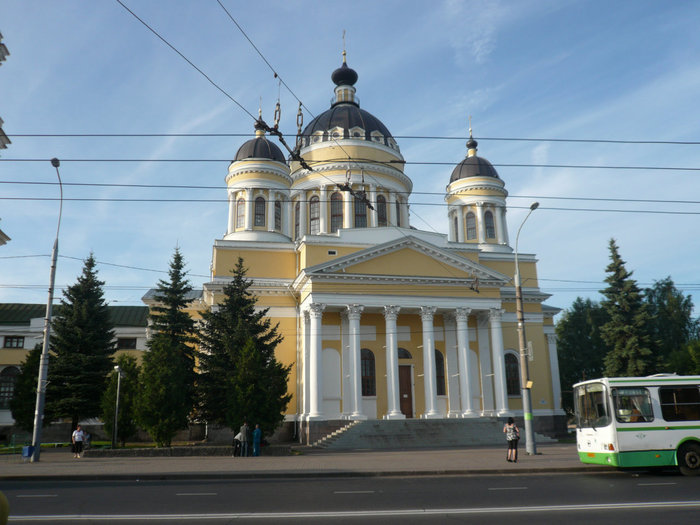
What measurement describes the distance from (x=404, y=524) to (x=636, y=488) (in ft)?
19.5

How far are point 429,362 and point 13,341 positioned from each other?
96.8ft

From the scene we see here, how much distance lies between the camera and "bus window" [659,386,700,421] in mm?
13812

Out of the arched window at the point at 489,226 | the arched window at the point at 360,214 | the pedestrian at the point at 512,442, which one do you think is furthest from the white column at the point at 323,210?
the pedestrian at the point at 512,442

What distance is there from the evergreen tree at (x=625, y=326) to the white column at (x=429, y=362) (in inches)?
448

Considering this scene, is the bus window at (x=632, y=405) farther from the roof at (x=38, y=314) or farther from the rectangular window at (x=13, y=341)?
the rectangular window at (x=13, y=341)

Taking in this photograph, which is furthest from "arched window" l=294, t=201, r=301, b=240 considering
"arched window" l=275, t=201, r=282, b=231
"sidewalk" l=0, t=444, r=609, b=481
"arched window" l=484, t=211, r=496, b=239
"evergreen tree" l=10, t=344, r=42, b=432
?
"sidewalk" l=0, t=444, r=609, b=481

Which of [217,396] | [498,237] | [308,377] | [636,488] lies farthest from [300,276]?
[636,488]

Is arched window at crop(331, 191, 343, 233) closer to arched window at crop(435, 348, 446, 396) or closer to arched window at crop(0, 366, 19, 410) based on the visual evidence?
arched window at crop(435, 348, 446, 396)

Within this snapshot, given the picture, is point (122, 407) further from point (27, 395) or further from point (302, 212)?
point (302, 212)

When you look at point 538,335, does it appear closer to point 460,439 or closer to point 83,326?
Answer: point 460,439

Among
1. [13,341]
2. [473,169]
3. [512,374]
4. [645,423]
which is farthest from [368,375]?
[13,341]

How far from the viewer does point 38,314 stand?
→ 1690 inches

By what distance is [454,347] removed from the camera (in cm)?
3266

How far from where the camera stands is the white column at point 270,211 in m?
36.3
